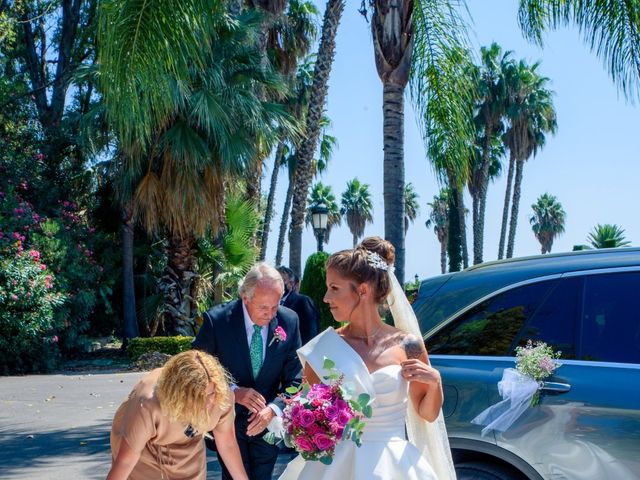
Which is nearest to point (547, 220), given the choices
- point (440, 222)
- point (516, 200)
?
point (440, 222)

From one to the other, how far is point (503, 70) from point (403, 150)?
35506 millimetres

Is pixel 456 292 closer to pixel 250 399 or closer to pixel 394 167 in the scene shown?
pixel 250 399

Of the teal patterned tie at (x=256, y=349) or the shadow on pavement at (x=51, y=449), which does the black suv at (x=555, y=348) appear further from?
the shadow on pavement at (x=51, y=449)

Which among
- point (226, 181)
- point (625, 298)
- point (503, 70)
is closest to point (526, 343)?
point (625, 298)

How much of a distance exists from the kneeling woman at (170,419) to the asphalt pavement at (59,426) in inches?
189

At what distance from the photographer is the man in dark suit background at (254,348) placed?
469 centimetres

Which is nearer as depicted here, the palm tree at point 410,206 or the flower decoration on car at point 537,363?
the flower decoration on car at point 537,363

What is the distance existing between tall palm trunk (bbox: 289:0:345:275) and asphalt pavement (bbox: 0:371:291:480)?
674 cm

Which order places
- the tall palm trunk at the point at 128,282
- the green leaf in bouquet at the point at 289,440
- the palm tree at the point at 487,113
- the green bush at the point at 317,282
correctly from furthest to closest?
the palm tree at the point at 487,113, the tall palm trunk at the point at 128,282, the green bush at the point at 317,282, the green leaf in bouquet at the point at 289,440

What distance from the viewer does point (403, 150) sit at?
10414mm

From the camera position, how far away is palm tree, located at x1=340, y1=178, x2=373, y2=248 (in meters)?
72.0

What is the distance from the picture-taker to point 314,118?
22.4 m

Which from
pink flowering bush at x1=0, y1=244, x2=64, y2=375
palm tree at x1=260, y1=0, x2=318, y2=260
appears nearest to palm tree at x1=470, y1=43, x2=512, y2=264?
palm tree at x1=260, y1=0, x2=318, y2=260

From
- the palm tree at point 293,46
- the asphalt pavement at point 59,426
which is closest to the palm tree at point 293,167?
the palm tree at point 293,46
